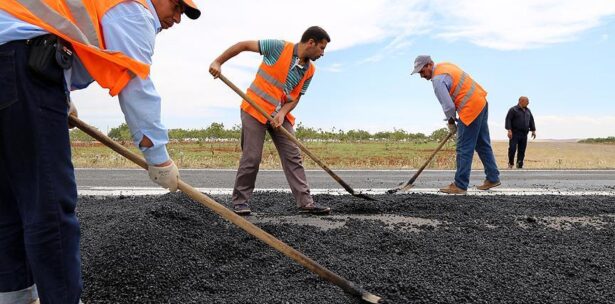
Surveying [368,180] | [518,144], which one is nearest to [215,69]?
[368,180]

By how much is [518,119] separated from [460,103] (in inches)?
254

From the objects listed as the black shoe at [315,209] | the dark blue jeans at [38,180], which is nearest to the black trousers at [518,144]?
the black shoe at [315,209]

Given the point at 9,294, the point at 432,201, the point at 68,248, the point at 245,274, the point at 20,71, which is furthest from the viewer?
the point at 432,201

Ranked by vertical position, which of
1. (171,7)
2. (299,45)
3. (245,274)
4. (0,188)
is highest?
(299,45)

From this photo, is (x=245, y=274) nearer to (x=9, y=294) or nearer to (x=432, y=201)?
(x=9, y=294)

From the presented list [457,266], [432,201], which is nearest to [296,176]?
[432,201]

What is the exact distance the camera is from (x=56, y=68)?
182 cm

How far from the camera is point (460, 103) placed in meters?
6.28

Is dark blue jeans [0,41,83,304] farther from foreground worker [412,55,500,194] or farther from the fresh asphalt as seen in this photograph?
foreground worker [412,55,500,194]

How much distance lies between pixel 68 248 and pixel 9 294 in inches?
15.8

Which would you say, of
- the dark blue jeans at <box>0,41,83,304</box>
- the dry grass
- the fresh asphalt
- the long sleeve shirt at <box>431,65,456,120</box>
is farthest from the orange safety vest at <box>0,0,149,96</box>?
the dry grass

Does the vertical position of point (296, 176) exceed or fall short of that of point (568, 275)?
it exceeds it

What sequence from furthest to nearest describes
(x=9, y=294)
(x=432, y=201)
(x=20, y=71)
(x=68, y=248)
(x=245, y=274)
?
1. (x=432, y=201)
2. (x=245, y=274)
3. (x=9, y=294)
4. (x=68, y=248)
5. (x=20, y=71)

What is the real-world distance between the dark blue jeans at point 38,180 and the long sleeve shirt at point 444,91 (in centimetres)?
506
